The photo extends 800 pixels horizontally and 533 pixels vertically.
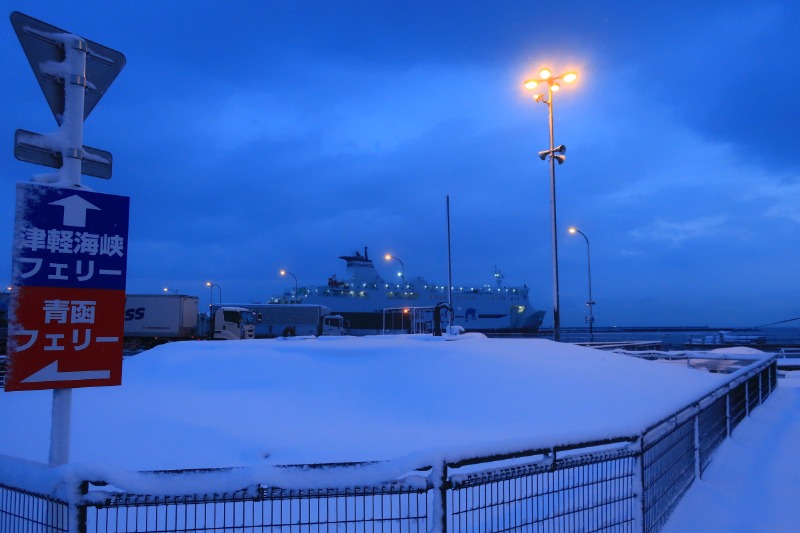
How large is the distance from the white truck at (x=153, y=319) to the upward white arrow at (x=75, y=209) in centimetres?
3625

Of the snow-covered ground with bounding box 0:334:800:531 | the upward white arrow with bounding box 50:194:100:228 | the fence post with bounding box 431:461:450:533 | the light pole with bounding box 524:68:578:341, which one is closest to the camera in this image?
the fence post with bounding box 431:461:450:533

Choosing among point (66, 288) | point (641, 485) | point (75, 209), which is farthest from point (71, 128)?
point (641, 485)

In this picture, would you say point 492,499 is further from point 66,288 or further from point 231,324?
point 231,324

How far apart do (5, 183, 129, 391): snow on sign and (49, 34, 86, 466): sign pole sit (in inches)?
7.3

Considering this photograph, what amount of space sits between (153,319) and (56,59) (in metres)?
36.6

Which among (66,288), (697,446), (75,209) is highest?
(75,209)

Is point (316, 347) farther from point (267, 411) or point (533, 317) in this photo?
point (533, 317)

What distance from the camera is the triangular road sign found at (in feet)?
11.2

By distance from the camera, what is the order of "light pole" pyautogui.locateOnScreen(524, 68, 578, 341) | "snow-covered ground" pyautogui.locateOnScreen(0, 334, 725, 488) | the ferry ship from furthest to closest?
the ferry ship
"light pole" pyautogui.locateOnScreen(524, 68, 578, 341)
"snow-covered ground" pyautogui.locateOnScreen(0, 334, 725, 488)

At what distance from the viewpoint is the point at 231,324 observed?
38.1m

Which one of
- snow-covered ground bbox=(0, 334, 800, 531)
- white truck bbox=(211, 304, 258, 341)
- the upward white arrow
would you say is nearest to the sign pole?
the upward white arrow

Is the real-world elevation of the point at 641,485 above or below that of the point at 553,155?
below

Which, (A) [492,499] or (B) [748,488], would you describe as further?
(B) [748,488]

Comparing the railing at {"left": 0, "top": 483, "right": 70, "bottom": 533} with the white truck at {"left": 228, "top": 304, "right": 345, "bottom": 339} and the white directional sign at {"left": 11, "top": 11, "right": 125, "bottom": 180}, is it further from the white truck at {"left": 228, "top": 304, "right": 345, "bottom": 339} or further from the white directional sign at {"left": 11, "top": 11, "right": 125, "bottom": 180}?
the white truck at {"left": 228, "top": 304, "right": 345, "bottom": 339}
